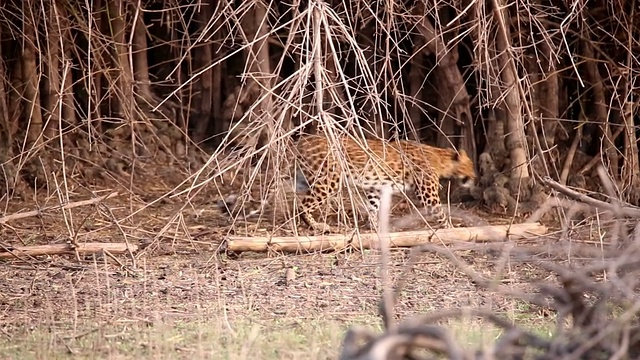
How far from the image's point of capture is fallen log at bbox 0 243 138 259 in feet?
26.0

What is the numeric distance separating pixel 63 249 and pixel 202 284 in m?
1.26

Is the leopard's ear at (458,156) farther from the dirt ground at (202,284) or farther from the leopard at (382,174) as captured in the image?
the dirt ground at (202,284)

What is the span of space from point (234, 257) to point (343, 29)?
2257 millimetres

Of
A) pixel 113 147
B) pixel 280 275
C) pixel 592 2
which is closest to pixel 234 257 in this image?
pixel 280 275

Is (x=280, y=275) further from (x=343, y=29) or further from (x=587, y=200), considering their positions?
(x=587, y=200)

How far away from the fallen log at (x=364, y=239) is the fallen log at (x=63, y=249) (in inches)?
29.6

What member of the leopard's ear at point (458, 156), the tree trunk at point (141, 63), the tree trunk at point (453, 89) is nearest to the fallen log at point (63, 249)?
the tree trunk at point (453, 89)

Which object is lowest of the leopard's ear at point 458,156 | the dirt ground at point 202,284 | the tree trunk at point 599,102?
the dirt ground at point 202,284

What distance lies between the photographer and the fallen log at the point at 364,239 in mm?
8234

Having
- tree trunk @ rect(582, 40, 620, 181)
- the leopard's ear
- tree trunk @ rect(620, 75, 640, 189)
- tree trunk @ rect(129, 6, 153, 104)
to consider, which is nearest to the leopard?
the leopard's ear

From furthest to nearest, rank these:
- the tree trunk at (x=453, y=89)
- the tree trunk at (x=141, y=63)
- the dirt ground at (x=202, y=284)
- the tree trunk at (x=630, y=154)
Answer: the tree trunk at (x=141, y=63) → the tree trunk at (x=453, y=89) → the tree trunk at (x=630, y=154) → the dirt ground at (x=202, y=284)

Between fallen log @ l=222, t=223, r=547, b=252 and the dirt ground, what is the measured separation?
0.08 m

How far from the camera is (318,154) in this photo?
10031 mm

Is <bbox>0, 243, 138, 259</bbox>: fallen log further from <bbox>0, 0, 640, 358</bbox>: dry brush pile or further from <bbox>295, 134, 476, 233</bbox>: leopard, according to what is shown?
<bbox>295, 134, 476, 233</bbox>: leopard
